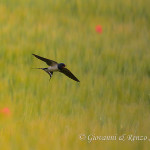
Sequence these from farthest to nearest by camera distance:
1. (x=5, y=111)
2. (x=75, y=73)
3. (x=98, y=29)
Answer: (x=98, y=29) → (x=75, y=73) → (x=5, y=111)

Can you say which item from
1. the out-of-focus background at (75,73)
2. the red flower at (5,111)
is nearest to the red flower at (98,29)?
the out-of-focus background at (75,73)

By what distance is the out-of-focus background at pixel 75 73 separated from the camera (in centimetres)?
354

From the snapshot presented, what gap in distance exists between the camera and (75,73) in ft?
16.7

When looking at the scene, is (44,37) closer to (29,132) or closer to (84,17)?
(84,17)

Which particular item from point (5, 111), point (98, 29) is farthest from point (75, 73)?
point (98, 29)

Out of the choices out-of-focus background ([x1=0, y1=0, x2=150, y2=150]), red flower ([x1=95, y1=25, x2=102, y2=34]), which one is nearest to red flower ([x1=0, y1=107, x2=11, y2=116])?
out-of-focus background ([x1=0, y1=0, x2=150, y2=150])

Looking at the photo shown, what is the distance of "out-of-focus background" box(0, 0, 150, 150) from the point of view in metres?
3.54

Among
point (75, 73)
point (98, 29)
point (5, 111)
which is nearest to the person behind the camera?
point (5, 111)

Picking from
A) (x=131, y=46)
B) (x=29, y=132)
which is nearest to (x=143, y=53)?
(x=131, y=46)

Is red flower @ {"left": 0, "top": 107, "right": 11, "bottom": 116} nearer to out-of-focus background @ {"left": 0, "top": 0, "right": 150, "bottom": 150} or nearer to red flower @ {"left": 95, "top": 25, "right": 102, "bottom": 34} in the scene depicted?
out-of-focus background @ {"left": 0, "top": 0, "right": 150, "bottom": 150}

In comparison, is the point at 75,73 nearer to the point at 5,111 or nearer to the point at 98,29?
the point at 5,111

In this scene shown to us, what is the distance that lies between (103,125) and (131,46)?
9.61 feet

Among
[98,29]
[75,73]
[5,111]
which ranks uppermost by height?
[98,29]

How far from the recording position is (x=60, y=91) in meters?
4.51
